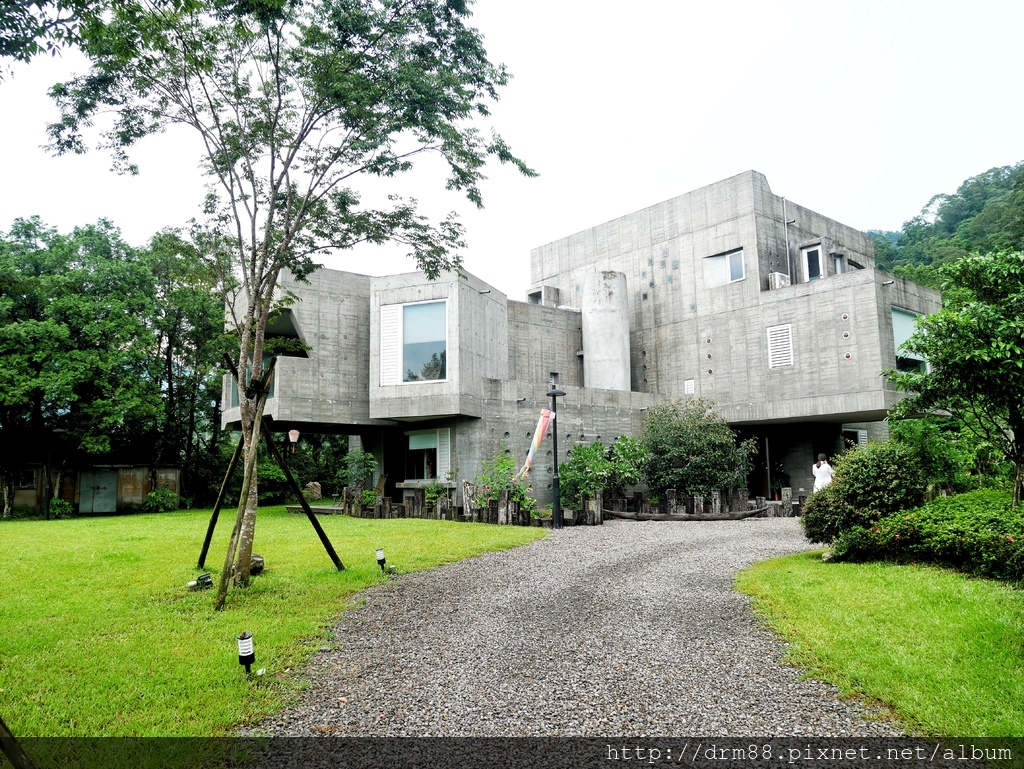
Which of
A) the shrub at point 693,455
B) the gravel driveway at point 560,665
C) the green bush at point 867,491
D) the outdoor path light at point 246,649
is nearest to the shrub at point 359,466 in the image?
the shrub at point 693,455

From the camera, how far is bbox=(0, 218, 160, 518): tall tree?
2155 centimetres

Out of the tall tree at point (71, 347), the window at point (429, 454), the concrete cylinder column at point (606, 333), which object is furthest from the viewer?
the concrete cylinder column at point (606, 333)

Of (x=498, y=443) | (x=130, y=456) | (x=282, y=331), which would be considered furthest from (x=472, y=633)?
(x=130, y=456)

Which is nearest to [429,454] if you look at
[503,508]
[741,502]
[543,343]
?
[503,508]

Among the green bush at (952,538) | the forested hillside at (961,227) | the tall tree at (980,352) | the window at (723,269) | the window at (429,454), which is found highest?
the forested hillside at (961,227)

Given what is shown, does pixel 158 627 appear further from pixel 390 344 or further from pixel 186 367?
pixel 186 367

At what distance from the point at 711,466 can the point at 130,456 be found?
881 inches

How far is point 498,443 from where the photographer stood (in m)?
20.5

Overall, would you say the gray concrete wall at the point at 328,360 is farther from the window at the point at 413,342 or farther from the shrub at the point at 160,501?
the shrub at the point at 160,501

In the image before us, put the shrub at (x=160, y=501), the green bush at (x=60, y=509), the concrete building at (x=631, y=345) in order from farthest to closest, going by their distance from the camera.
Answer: the shrub at (x=160, y=501), the green bush at (x=60, y=509), the concrete building at (x=631, y=345)

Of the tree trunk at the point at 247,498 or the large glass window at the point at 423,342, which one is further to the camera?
the large glass window at the point at 423,342

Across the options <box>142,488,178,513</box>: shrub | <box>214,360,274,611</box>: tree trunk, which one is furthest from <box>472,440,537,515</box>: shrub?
<box>142,488,178,513</box>: shrub

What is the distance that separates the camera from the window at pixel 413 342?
20.3 m

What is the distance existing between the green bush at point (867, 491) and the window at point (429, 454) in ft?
39.8
